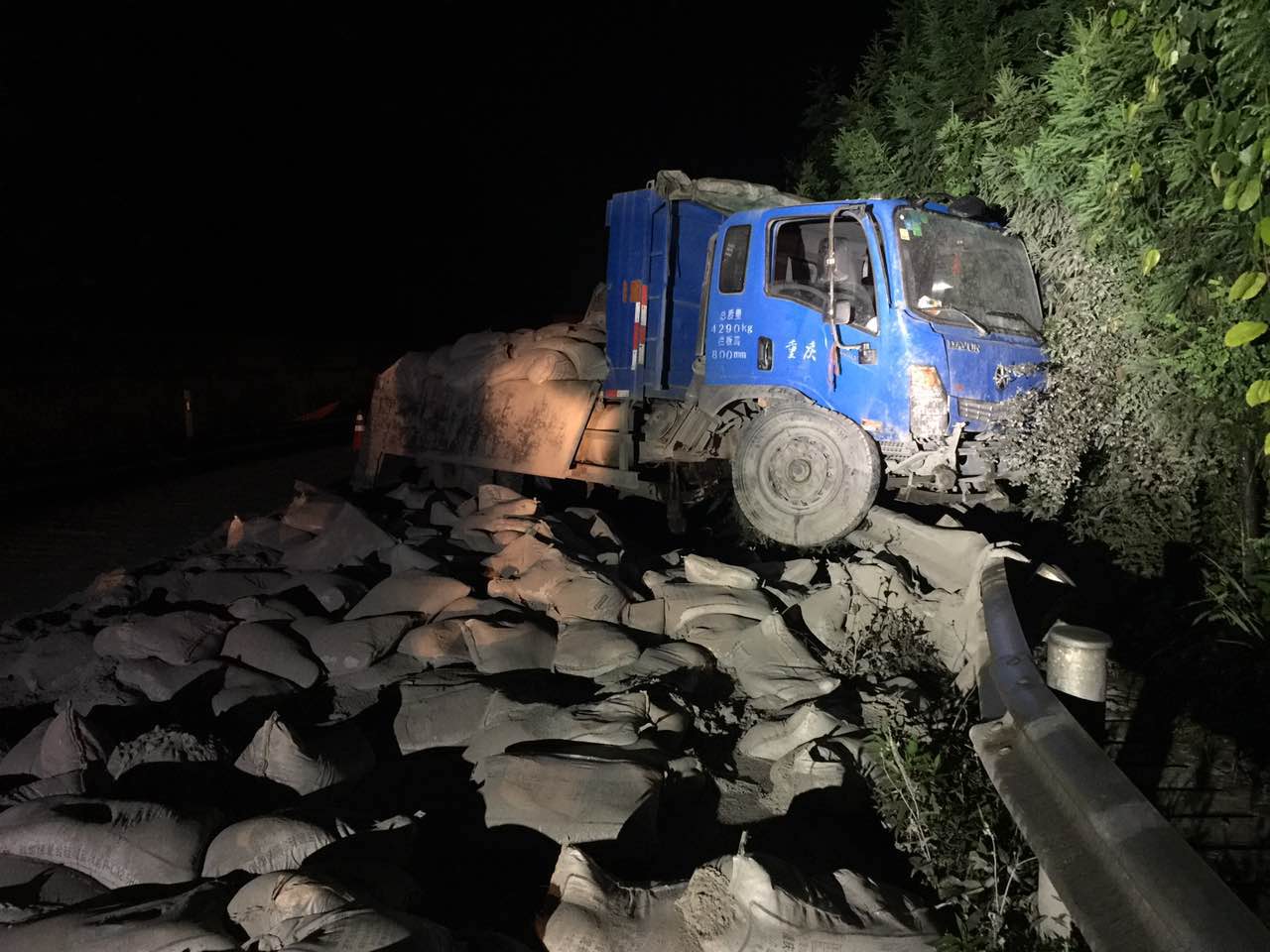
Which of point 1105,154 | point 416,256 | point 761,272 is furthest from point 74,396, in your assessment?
point 416,256

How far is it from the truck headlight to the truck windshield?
15.9 inches

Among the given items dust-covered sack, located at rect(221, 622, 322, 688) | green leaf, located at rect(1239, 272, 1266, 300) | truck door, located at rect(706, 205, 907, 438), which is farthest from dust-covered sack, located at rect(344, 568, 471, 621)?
green leaf, located at rect(1239, 272, 1266, 300)

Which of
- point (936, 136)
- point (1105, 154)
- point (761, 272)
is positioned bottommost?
point (761, 272)

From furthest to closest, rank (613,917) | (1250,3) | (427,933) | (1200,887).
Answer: (1250,3), (613,917), (427,933), (1200,887)

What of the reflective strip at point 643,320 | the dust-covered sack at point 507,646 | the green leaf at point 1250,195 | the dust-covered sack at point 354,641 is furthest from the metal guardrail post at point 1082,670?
the reflective strip at point 643,320

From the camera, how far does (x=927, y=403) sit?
6020 millimetres

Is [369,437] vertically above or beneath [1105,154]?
beneath

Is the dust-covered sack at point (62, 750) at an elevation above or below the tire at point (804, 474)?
below

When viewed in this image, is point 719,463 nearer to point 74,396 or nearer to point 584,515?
point 584,515

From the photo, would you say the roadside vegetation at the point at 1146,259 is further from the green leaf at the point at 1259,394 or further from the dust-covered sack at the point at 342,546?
the dust-covered sack at the point at 342,546

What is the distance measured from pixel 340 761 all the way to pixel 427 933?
1.42 meters

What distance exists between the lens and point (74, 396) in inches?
565

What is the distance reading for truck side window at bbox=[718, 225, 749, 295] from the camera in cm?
688

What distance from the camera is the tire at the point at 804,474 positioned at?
6.14 m
